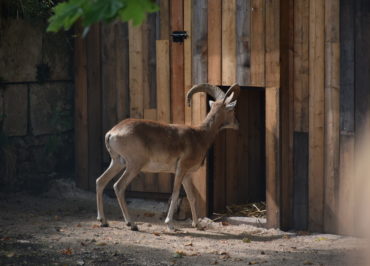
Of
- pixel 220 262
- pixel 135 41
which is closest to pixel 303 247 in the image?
pixel 220 262

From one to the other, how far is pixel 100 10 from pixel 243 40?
6.43 m

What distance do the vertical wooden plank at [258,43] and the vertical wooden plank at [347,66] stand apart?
1123mm

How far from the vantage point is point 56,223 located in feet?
36.8

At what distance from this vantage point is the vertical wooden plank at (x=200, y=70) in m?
11.4

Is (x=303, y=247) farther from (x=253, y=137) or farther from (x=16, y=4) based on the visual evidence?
(x=16, y=4)

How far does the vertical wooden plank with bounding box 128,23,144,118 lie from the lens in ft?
40.1

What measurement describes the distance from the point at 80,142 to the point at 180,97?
7.50 ft

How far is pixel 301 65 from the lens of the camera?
1064 cm

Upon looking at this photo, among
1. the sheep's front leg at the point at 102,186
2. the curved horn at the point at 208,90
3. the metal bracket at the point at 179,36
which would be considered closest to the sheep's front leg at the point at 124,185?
the sheep's front leg at the point at 102,186

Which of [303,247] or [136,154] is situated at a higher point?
[136,154]

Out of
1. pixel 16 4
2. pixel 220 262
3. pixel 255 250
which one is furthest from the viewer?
pixel 16 4

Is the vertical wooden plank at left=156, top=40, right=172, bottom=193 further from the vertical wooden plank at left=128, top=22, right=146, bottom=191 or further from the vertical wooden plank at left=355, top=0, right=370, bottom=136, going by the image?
the vertical wooden plank at left=355, top=0, right=370, bottom=136

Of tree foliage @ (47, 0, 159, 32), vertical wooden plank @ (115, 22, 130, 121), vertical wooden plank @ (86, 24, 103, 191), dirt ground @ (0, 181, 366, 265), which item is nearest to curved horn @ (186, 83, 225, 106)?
vertical wooden plank @ (115, 22, 130, 121)

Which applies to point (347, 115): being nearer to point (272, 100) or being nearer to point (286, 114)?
point (286, 114)
